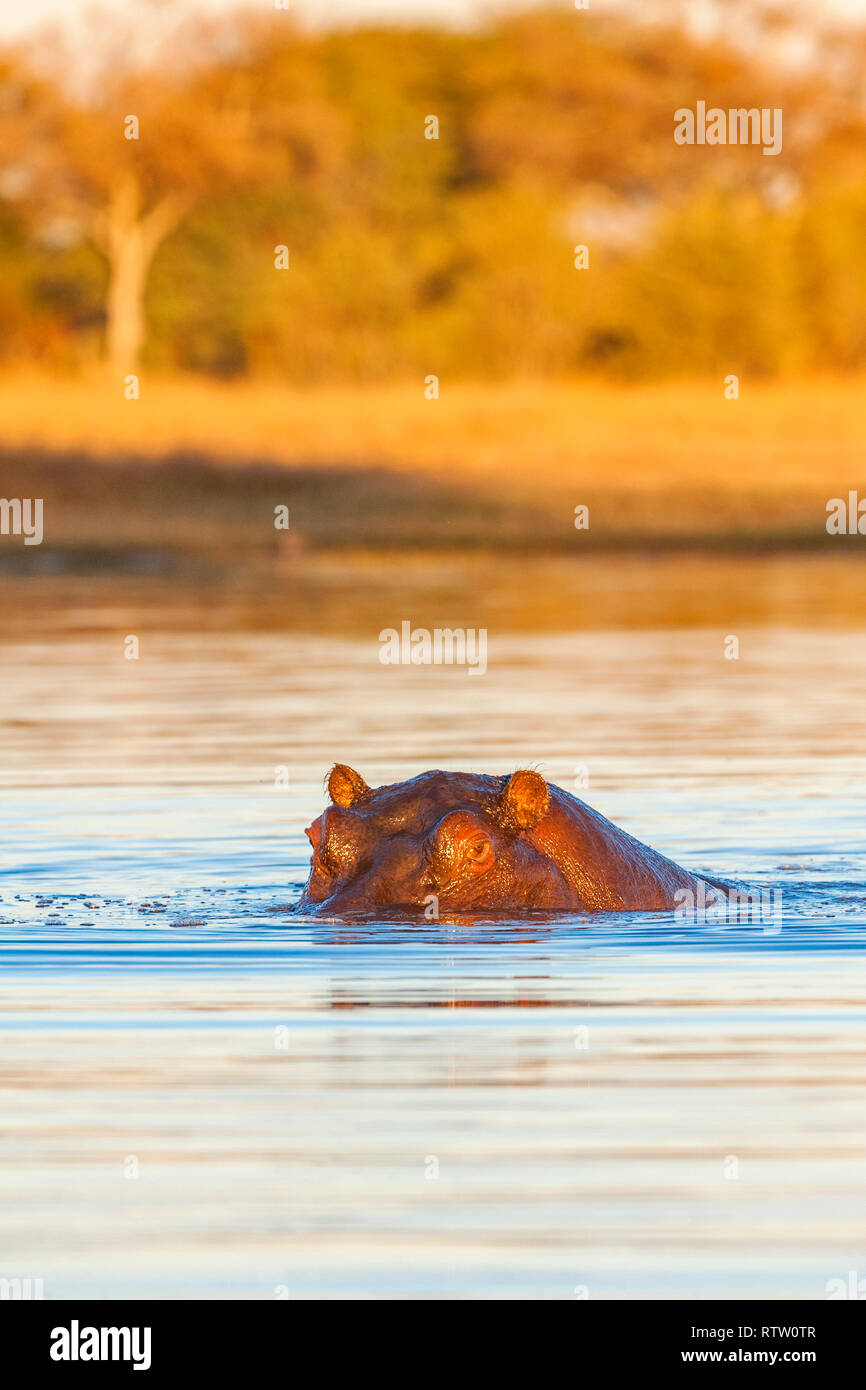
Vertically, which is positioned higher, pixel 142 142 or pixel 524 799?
pixel 142 142

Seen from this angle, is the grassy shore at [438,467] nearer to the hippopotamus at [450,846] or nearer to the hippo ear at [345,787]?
the hippopotamus at [450,846]

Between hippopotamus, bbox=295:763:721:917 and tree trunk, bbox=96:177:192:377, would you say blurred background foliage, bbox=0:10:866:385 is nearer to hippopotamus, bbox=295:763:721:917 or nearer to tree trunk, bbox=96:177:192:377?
tree trunk, bbox=96:177:192:377

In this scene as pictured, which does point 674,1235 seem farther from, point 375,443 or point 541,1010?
point 375,443

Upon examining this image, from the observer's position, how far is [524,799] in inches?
320

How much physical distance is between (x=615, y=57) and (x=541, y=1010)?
58.9 metres

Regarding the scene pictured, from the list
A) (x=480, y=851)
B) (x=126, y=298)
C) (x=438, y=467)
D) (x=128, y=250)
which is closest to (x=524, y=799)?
(x=480, y=851)

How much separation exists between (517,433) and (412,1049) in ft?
92.7

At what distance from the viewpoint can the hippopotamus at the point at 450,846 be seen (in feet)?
26.8

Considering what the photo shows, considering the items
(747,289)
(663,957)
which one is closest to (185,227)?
(747,289)

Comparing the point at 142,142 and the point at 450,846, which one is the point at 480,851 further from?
the point at 142,142

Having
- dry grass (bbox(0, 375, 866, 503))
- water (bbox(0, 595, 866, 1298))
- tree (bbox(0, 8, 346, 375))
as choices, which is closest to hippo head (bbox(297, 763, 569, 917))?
water (bbox(0, 595, 866, 1298))

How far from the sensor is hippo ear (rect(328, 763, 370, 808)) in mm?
8164

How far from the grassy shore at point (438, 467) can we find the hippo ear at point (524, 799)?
20.6 meters

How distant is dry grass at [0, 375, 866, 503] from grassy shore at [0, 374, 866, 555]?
38mm
